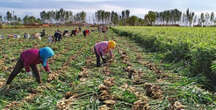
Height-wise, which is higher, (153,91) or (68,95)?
(153,91)

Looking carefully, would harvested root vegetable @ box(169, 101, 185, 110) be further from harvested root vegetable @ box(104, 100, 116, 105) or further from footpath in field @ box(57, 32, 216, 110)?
harvested root vegetable @ box(104, 100, 116, 105)

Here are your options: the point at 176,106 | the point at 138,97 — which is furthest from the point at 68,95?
the point at 176,106

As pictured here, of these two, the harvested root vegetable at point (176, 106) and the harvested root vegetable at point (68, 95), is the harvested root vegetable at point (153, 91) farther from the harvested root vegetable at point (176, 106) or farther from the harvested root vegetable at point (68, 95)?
the harvested root vegetable at point (68, 95)

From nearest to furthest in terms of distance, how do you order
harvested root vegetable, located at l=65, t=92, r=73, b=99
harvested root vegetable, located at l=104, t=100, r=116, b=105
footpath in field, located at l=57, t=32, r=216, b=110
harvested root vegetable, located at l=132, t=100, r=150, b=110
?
1. harvested root vegetable, located at l=132, t=100, r=150, b=110
2. footpath in field, located at l=57, t=32, r=216, b=110
3. harvested root vegetable, located at l=104, t=100, r=116, b=105
4. harvested root vegetable, located at l=65, t=92, r=73, b=99

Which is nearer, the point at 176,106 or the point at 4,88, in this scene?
the point at 176,106

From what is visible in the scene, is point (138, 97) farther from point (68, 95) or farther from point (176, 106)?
point (68, 95)

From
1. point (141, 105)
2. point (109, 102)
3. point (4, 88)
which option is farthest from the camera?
point (4, 88)

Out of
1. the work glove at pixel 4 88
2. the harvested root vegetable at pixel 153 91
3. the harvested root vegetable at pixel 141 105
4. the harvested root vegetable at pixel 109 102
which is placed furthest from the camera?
the work glove at pixel 4 88

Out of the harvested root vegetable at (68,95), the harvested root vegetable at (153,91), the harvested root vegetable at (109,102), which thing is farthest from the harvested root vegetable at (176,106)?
the harvested root vegetable at (68,95)

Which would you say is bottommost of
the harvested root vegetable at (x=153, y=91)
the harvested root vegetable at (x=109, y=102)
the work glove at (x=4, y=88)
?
the work glove at (x=4, y=88)

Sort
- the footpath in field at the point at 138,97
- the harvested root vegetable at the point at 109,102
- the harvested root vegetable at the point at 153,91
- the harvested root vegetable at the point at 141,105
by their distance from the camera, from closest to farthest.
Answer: the harvested root vegetable at the point at 141,105, the footpath in field at the point at 138,97, the harvested root vegetable at the point at 109,102, the harvested root vegetable at the point at 153,91

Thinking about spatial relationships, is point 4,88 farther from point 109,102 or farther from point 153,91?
point 153,91

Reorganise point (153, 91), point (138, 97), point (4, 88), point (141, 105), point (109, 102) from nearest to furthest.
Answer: point (141, 105) < point (109, 102) < point (138, 97) < point (153, 91) < point (4, 88)

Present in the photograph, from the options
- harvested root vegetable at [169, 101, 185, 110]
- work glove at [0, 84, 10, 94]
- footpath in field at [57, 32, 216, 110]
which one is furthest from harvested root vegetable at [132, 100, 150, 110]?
work glove at [0, 84, 10, 94]
